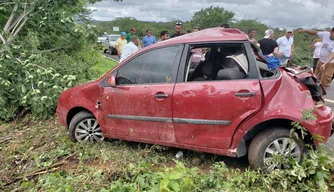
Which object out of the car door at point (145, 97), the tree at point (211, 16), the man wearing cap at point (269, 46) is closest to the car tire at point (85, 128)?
the car door at point (145, 97)

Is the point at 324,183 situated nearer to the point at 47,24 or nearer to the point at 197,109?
the point at 197,109

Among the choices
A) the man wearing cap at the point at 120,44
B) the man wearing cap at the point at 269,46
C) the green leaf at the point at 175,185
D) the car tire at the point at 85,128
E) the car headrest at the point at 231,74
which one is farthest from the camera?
the man wearing cap at the point at 120,44

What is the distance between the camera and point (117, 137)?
4.03 m

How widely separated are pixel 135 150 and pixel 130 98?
0.84m

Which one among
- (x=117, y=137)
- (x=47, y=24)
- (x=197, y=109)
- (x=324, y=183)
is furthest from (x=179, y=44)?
(x=47, y=24)

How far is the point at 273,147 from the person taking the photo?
125 inches

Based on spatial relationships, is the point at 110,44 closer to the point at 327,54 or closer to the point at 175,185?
the point at 327,54

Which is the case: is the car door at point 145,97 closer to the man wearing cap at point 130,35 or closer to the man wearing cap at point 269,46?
the man wearing cap at point 269,46

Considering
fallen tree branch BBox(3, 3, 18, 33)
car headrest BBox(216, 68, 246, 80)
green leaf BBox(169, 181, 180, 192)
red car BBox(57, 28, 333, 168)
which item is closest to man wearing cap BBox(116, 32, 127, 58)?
fallen tree branch BBox(3, 3, 18, 33)

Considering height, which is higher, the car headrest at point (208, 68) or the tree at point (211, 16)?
the tree at point (211, 16)

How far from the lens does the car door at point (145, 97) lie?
3.51 meters

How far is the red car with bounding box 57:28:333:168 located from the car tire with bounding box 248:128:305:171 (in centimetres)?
1

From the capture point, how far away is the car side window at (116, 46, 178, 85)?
3.57 metres

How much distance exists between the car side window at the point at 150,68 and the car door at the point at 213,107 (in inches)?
8.6
